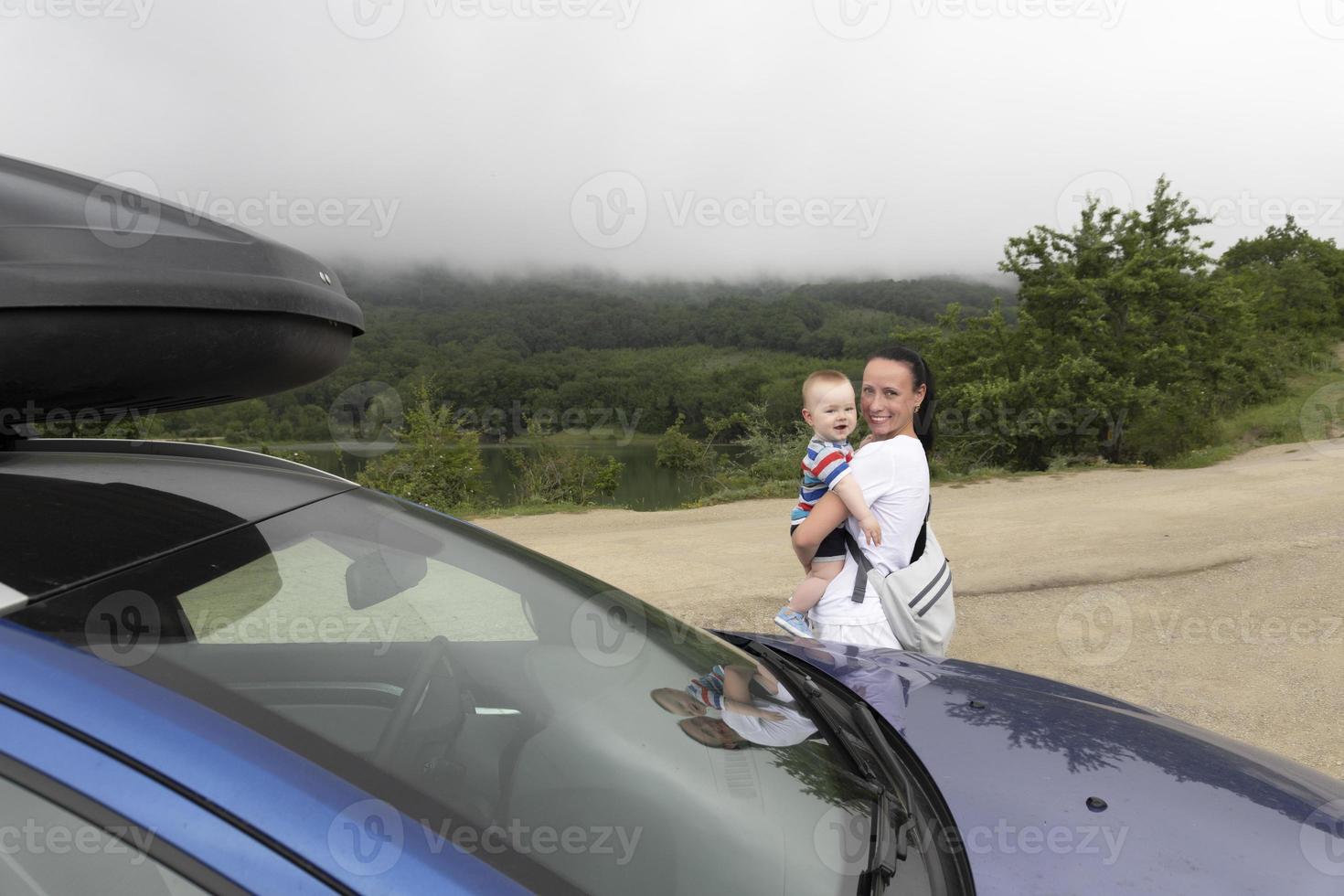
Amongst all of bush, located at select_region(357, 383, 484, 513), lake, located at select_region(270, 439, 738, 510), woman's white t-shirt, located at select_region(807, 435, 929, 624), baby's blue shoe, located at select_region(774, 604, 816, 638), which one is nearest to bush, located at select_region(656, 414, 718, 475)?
lake, located at select_region(270, 439, 738, 510)

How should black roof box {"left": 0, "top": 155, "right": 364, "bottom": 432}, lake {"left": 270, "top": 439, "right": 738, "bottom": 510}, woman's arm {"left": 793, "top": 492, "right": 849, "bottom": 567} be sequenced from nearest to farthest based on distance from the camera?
1. black roof box {"left": 0, "top": 155, "right": 364, "bottom": 432}
2. woman's arm {"left": 793, "top": 492, "right": 849, "bottom": 567}
3. lake {"left": 270, "top": 439, "right": 738, "bottom": 510}

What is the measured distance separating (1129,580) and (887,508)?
5.47 m

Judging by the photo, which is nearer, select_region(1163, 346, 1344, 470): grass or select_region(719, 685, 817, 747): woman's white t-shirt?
select_region(719, 685, 817, 747): woman's white t-shirt

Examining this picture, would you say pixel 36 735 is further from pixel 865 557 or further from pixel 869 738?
pixel 865 557

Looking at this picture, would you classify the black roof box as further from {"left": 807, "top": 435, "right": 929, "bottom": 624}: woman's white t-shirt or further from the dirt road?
the dirt road

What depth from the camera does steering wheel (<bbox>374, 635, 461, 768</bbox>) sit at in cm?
109

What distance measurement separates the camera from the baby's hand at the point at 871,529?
2.73 m

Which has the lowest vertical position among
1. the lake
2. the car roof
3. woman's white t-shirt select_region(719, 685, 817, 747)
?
the lake

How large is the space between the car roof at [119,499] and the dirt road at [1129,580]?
14.1 ft

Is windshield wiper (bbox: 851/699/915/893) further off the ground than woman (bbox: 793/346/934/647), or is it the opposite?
woman (bbox: 793/346/934/647)

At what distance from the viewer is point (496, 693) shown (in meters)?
1.52

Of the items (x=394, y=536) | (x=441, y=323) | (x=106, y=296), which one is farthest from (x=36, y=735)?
(x=441, y=323)

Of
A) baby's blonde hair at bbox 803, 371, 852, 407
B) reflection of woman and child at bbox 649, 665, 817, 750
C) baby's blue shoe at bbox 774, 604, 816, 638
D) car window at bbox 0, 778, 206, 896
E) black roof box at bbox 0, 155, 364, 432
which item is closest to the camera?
car window at bbox 0, 778, 206, 896

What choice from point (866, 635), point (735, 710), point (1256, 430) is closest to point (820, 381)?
point (866, 635)
